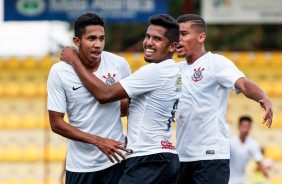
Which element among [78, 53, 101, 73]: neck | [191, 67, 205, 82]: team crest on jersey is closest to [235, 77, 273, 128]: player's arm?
[191, 67, 205, 82]: team crest on jersey

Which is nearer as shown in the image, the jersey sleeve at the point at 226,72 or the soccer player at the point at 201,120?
the jersey sleeve at the point at 226,72

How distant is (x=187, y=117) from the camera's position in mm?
7809

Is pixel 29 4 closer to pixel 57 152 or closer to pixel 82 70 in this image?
pixel 57 152

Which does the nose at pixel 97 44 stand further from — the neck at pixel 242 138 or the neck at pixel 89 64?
the neck at pixel 242 138

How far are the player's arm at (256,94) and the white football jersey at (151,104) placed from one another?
0.71 metres

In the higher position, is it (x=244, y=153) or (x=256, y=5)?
(x=256, y=5)

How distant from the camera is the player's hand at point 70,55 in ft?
22.9

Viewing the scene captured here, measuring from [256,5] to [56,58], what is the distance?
4.54m

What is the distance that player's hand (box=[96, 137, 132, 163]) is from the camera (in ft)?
22.0

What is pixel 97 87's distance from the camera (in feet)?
22.2

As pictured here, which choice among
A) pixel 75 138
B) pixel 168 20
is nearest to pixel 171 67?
pixel 168 20

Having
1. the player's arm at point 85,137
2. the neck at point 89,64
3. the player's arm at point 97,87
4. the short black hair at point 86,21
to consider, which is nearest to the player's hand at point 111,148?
the player's arm at point 85,137

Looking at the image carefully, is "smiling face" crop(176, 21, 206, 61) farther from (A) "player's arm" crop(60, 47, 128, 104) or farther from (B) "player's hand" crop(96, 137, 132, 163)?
(B) "player's hand" crop(96, 137, 132, 163)

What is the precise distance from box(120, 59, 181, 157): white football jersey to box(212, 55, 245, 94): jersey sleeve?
0.81 metres
